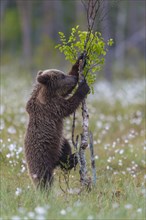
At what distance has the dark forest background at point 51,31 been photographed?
32.2 meters

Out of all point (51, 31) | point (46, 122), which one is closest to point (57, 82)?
point (46, 122)

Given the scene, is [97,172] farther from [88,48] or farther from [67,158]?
[88,48]

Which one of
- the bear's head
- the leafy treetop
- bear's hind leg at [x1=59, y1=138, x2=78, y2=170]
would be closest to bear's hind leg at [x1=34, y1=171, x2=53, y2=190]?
bear's hind leg at [x1=59, y1=138, x2=78, y2=170]

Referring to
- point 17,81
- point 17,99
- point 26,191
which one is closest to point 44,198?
point 26,191

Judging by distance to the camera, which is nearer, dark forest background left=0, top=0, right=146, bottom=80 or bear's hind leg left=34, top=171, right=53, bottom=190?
bear's hind leg left=34, top=171, right=53, bottom=190

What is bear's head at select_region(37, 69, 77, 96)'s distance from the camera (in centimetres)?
764

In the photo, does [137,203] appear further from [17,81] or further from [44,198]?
[17,81]

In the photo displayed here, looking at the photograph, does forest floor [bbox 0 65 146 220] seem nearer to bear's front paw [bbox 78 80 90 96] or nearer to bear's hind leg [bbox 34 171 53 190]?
bear's hind leg [bbox 34 171 53 190]

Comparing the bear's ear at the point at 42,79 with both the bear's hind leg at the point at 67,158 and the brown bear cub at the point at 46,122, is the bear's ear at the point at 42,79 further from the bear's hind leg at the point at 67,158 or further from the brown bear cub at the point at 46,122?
the bear's hind leg at the point at 67,158

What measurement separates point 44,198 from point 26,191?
1.29 feet

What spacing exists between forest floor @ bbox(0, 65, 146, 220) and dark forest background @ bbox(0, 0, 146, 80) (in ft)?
31.4

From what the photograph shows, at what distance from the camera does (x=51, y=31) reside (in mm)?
42344

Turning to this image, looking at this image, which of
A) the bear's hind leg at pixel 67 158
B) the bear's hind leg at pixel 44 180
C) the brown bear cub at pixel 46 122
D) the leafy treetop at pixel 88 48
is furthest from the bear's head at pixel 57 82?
the bear's hind leg at pixel 44 180

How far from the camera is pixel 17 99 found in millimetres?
15625
